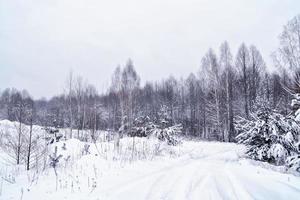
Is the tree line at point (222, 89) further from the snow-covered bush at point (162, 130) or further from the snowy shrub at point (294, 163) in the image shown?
the snowy shrub at point (294, 163)

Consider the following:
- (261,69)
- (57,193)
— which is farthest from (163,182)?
(261,69)

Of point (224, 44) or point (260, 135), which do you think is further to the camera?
point (224, 44)

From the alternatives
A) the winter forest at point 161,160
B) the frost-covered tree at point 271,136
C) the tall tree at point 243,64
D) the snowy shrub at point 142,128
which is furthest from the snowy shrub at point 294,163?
the tall tree at point 243,64

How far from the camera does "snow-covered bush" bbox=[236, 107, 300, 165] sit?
898 centimetres

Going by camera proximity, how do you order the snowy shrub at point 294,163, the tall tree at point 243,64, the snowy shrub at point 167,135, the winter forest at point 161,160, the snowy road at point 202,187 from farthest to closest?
the tall tree at point 243,64 → the snowy shrub at point 167,135 → the snowy shrub at point 294,163 → the winter forest at point 161,160 → the snowy road at point 202,187

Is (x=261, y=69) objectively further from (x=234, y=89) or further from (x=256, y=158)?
(x=256, y=158)

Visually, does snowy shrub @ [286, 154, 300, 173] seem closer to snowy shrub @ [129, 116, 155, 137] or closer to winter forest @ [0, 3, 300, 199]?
winter forest @ [0, 3, 300, 199]

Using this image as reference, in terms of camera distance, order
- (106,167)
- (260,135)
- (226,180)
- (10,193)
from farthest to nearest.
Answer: (260,135) < (106,167) < (226,180) < (10,193)

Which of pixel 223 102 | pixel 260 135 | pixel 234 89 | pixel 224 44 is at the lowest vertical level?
pixel 260 135

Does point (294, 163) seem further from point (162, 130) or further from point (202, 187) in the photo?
point (162, 130)

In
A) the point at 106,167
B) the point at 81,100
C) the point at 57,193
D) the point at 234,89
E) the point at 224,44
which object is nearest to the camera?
the point at 57,193

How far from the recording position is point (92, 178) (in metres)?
5.78

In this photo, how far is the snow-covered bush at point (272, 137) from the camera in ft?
29.5

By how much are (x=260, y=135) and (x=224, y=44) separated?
2001 centimetres
